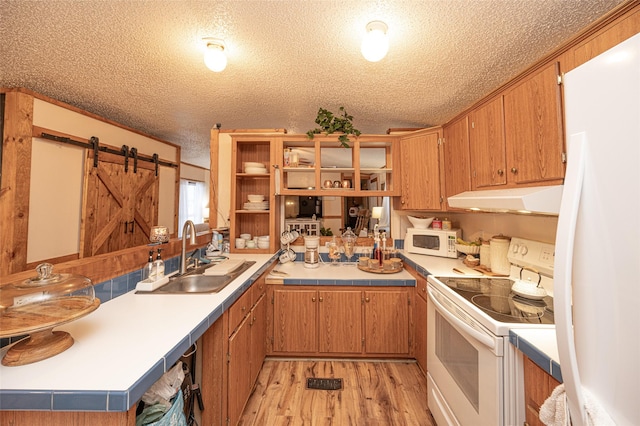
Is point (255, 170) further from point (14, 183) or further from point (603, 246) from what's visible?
point (603, 246)

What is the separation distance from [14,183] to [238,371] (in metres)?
2.64

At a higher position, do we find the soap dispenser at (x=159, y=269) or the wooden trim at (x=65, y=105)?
the wooden trim at (x=65, y=105)

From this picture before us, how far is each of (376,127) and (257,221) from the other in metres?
1.77

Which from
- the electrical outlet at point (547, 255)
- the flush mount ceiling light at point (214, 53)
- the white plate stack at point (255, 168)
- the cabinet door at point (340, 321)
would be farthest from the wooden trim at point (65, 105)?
the electrical outlet at point (547, 255)

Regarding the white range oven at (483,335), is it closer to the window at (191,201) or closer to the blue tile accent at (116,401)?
the blue tile accent at (116,401)

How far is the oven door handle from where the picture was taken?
1.04 m

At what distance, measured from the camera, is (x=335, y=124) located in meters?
2.39

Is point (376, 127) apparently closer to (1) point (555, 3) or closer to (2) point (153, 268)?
(1) point (555, 3)

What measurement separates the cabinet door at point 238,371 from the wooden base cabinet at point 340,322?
0.53 meters

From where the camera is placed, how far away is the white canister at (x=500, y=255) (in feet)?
5.81

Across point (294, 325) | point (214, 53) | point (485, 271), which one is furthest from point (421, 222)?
point (214, 53)

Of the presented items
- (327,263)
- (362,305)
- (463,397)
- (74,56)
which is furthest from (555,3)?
(74,56)

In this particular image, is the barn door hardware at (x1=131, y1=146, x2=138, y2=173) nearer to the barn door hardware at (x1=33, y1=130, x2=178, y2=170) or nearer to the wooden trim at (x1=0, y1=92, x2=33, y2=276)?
the barn door hardware at (x1=33, y1=130, x2=178, y2=170)

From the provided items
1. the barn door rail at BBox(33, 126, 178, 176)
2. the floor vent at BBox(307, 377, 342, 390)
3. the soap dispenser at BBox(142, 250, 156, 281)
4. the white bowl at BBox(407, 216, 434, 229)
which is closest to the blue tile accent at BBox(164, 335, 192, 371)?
the soap dispenser at BBox(142, 250, 156, 281)
